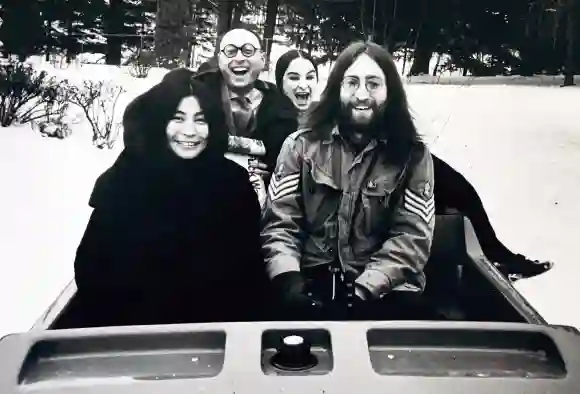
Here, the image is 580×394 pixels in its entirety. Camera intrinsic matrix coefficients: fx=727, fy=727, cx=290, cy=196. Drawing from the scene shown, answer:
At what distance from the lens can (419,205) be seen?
1769 mm

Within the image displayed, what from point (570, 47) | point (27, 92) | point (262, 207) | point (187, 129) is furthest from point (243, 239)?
point (570, 47)

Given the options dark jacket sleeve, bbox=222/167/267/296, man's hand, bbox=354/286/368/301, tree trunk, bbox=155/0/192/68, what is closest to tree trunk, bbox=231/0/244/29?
tree trunk, bbox=155/0/192/68

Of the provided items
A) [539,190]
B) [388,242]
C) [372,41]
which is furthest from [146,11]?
[539,190]

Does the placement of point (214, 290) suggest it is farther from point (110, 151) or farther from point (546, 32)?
point (546, 32)

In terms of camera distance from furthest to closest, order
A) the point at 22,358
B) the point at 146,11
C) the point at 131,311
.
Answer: the point at 146,11, the point at 131,311, the point at 22,358

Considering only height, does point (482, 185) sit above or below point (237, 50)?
below

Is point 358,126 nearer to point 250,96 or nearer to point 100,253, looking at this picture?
point 250,96

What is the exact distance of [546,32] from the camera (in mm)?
1975

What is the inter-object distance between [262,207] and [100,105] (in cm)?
52

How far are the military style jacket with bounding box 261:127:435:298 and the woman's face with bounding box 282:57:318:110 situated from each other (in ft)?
0.28

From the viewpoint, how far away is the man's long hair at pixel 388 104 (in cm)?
175

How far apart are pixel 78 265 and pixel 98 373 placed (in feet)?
1.63

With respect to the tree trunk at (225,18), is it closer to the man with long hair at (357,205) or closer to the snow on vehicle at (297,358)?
the man with long hair at (357,205)

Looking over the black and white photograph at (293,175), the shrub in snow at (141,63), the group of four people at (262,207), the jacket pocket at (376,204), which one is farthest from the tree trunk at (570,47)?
the shrub in snow at (141,63)
